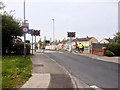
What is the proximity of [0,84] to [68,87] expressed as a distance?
8.46 ft

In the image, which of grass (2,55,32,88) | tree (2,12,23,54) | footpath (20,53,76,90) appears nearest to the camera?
footpath (20,53,76,90)

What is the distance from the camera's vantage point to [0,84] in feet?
15.0

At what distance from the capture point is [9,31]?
593 inches

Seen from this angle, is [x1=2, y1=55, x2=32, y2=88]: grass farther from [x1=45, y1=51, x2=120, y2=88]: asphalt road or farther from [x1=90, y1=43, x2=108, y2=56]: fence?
[x1=90, y1=43, x2=108, y2=56]: fence

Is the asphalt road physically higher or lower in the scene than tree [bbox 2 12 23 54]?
lower

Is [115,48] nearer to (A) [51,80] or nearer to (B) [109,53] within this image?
(B) [109,53]

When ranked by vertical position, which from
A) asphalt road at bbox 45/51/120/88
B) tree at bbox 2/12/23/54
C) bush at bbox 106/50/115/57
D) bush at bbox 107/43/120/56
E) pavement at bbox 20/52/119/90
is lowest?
asphalt road at bbox 45/51/120/88

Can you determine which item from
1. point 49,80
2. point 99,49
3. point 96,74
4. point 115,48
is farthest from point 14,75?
point 115,48

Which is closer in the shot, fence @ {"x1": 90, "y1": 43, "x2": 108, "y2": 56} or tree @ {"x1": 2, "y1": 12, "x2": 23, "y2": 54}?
tree @ {"x1": 2, "y1": 12, "x2": 23, "y2": 54}

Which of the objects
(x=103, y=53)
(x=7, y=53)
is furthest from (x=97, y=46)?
(x=7, y=53)

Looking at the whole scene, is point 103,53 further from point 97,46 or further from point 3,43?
point 3,43

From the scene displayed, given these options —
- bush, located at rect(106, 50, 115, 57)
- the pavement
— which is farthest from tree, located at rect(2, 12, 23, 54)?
bush, located at rect(106, 50, 115, 57)

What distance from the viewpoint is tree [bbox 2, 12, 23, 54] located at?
15.2 m

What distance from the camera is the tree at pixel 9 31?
1515 cm
